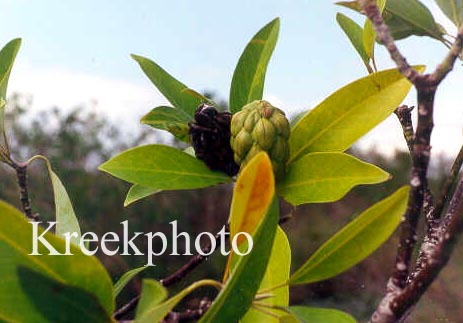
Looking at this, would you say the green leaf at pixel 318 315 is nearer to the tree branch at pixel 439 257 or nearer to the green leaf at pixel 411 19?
the tree branch at pixel 439 257

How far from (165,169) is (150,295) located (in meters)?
A: 0.21

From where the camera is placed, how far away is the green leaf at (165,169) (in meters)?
0.55

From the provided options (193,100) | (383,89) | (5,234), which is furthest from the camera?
(193,100)

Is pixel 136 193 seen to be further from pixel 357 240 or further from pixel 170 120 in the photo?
pixel 357 240

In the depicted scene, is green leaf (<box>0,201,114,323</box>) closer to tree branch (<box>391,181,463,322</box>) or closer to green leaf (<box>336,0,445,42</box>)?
tree branch (<box>391,181,463,322</box>)

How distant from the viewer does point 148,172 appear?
555mm

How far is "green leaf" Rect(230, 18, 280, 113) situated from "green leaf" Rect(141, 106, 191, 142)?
0.04 metres

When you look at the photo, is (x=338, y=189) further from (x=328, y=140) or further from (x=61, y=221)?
(x=61, y=221)

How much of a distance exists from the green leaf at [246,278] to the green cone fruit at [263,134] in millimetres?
142

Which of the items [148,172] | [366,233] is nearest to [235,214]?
[366,233]

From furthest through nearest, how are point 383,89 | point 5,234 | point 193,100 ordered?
point 193,100 < point 383,89 < point 5,234

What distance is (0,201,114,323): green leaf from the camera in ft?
1.09

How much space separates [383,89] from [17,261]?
0.26 meters

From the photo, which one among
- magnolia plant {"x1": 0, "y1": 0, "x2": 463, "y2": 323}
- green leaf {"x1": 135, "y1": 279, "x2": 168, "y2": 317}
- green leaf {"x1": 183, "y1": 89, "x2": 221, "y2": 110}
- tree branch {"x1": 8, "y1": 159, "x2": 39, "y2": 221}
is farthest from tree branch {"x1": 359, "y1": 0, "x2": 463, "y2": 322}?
tree branch {"x1": 8, "y1": 159, "x2": 39, "y2": 221}
